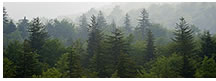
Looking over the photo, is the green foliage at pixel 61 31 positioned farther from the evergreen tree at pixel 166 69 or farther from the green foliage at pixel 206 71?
the green foliage at pixel 206 71

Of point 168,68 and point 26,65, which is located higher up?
point 26,65

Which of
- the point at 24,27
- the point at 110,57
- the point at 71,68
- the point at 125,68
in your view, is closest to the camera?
the point at 71,68

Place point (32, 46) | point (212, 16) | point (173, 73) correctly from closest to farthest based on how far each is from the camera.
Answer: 1. point (173, 73)
2. point (32, 46)
3. point (212, 16)

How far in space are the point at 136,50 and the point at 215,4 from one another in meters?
60.5

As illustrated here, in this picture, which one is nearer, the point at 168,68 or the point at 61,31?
the point at 168,68

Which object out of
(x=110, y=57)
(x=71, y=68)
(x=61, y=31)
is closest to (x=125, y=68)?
(x=110, y=57)

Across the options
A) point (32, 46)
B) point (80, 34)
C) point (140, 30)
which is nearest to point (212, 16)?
point (140, 30)

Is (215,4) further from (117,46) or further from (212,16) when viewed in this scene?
(117,46)

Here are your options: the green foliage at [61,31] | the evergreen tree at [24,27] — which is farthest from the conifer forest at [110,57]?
the green foliage at [61,31]

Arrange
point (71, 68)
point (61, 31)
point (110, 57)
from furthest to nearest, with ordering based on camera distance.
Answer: point (61, 31) < point (110, 57) < point (71, 68)

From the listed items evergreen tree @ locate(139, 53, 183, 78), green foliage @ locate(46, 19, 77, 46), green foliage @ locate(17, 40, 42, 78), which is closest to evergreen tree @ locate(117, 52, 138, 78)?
evergreen tree @ locate(139, 53, 183, 78)

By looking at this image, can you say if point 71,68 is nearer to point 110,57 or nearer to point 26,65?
point 26,65

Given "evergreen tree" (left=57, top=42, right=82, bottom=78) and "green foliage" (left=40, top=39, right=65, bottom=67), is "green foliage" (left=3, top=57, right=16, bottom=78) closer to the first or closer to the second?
"evergreen tree" (left=57, top=42, right=82, bottom=78)

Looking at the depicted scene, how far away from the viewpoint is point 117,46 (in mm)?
30969
